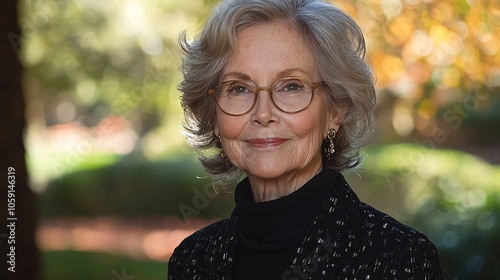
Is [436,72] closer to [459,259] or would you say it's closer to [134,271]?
[459,259]

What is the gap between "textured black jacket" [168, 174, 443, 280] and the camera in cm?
259

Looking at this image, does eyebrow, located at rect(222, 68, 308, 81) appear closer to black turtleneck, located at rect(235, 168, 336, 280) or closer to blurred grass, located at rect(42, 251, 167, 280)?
black turtleneck, located at rect(235, 168, 336, 280)

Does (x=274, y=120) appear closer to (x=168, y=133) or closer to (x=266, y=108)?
(x=266, y=108)

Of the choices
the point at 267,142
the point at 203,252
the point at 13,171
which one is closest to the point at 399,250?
the point at 267,142

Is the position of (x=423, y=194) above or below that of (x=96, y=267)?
above

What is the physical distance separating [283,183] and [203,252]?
46 centimetres

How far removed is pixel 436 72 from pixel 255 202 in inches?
149

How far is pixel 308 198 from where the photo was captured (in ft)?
9.35

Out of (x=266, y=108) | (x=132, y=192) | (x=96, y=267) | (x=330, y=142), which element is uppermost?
(x=266, y=108)

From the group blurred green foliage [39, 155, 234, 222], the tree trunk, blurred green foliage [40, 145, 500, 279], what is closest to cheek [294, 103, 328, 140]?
blurred green foliage [40, 145, 500, 279]

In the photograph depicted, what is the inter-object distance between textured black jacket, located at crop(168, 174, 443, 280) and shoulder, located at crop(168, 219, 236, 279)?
0.03 meters

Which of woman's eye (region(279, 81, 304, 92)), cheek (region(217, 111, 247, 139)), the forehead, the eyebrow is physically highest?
the forehead

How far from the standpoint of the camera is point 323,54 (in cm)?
282

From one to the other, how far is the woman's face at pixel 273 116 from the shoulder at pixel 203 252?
0.32 m
